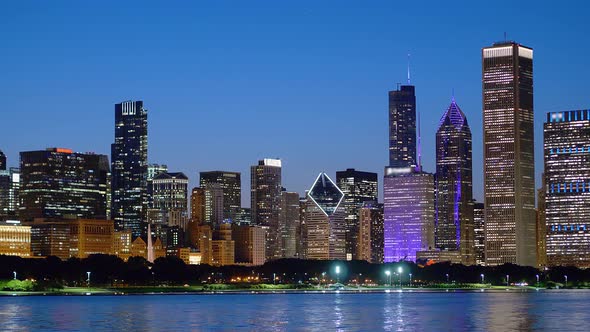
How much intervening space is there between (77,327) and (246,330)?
49.3ft

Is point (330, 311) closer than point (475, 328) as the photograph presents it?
No

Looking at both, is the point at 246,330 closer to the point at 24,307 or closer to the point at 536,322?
the point at 536,322

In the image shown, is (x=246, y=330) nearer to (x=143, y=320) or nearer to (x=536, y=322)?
(x=143, y=320)

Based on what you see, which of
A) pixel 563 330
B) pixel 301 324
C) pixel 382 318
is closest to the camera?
pixel 563 330

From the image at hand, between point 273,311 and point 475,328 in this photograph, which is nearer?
point 475,328

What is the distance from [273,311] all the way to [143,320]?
28.0m

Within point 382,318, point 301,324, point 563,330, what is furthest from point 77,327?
point 563,330

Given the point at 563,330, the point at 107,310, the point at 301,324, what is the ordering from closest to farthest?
the point at 563,330
the point at 301,324
the point at 107,310

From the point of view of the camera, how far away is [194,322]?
113m

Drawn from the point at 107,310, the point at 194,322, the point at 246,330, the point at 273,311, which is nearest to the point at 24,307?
the point at 107,310

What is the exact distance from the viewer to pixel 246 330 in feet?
333

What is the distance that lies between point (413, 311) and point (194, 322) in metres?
36.2

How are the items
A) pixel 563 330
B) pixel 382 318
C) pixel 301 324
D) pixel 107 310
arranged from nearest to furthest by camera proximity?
pixel 563 330
pixel 301 324
pixel 382 318
pixel 107 310

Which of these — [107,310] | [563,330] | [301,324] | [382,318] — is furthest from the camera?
[107,310]
